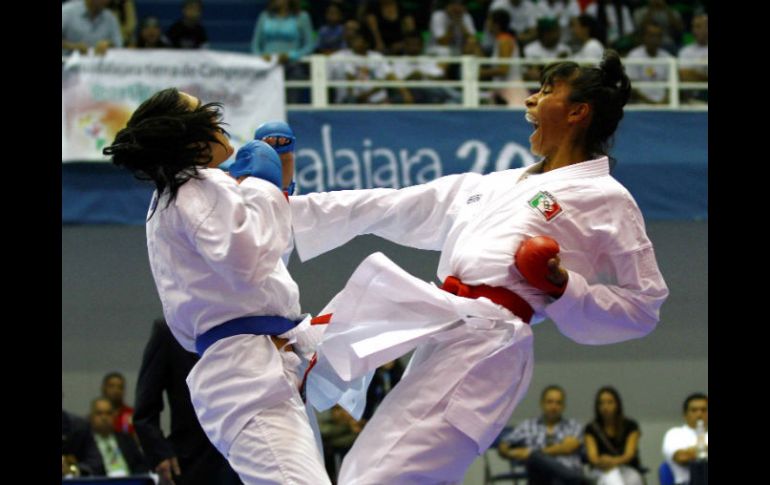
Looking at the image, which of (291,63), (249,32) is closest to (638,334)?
(291,63)

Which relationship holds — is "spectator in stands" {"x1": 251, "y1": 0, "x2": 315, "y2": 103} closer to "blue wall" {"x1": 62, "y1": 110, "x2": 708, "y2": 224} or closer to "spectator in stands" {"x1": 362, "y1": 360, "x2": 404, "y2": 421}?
"blue wall" {"x1": 62, "y1": 110, "x2": 708, "y2": 224}

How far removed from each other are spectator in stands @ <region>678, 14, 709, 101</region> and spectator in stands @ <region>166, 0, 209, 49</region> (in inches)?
165

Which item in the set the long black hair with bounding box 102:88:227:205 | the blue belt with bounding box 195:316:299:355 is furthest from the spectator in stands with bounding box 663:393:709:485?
the long black hair with bounding box 102:88:227:205

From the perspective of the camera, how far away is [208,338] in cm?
343

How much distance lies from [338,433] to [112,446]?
5.46ft

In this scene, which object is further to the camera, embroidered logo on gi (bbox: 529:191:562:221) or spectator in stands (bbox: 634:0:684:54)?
spectator in stands (bbox: 634:0:684:54)

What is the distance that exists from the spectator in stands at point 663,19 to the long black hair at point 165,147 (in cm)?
853

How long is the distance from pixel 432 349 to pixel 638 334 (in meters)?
0.63

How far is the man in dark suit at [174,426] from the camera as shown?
5070mm

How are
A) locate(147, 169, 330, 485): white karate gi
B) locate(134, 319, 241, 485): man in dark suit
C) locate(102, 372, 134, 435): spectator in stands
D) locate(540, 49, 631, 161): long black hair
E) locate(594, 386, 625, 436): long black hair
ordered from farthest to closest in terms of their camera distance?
locate(102, 372, 134, 435): spectator in stands, locate(594, 386, 625, 436): long black hair, locate(134, 319, 241, 485): man in dark suit, locate(540, 49, 631, 161): long black hair, locate(147, 169, 330, 485): white karate gi

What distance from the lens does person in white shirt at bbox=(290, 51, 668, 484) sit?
3.41m
